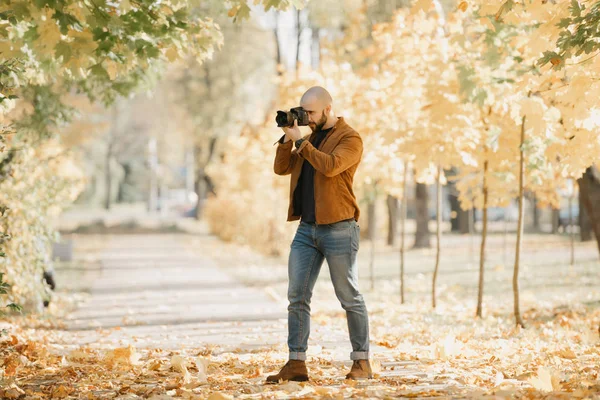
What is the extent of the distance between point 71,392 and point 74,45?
226 centimetres

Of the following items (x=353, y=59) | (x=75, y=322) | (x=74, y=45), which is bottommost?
(x=75, y=322)

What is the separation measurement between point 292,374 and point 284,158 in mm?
1466

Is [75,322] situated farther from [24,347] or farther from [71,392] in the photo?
[71,392]

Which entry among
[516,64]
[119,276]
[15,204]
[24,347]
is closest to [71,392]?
[24,347]

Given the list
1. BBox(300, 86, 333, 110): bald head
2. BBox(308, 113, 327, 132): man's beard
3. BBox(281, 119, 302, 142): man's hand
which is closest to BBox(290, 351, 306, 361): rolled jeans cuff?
BBox(281, 119, 302, 142): man's hand

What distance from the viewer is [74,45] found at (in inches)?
191

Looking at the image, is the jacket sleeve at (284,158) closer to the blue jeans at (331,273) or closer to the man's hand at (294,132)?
the man's hand at (294,132)

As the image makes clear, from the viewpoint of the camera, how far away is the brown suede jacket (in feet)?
16.5

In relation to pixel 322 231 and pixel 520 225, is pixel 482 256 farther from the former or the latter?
pixel 322 231

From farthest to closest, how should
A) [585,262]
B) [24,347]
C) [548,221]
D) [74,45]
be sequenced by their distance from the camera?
[548,221] → [585,262] → [24,347] → [74,45]

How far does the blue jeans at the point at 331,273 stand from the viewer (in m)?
5.25

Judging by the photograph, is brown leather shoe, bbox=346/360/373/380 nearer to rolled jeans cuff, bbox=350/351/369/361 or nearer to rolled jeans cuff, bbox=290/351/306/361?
rolled jeans cuff, bbox=350/351/369/361

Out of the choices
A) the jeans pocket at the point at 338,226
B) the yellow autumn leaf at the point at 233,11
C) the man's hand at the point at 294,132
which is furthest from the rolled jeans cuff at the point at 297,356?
the yellow autumn leaf at the point at 233,11

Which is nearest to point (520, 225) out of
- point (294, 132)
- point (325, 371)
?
point (325, 371)
